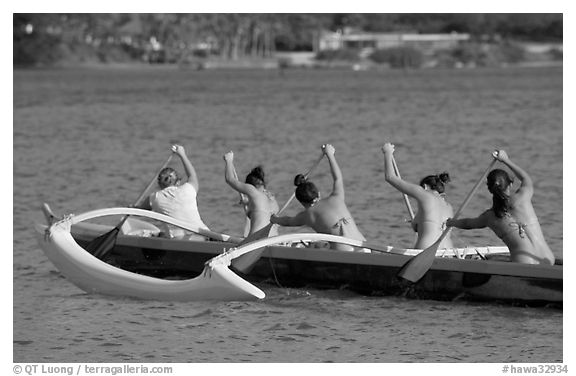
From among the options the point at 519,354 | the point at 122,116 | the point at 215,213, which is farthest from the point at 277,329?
the point at 122,116

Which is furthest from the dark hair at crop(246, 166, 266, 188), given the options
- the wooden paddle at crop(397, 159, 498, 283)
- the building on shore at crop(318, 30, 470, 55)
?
the building on shore at crop(318, 30, 470, 55)

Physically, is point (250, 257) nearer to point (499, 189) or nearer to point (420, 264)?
point (420, 264)

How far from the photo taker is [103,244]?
15070 millimetres

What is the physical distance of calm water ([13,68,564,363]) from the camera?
1190 centimetres

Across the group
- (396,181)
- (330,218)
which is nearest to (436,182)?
(396,181)

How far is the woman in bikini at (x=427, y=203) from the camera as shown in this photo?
1307 cm

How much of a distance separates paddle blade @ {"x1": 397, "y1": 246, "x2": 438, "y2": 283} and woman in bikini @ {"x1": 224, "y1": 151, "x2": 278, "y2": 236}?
1884 mm

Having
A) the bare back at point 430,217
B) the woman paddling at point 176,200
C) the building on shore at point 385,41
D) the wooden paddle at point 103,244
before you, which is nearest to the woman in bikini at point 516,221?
the bare back at point 430,217

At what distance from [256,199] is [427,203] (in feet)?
6.82

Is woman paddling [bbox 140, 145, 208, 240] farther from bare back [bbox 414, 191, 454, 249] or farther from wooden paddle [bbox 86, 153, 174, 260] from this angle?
bare back [bbox 414, 191, 454, 249]

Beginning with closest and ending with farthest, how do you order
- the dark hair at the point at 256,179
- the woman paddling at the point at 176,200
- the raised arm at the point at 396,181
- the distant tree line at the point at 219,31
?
the raised arm at the point at 396,181
the dark hair at the point at 256,179
the woman paddling at the point at 176,200
the distant tree line at the point at 219,31

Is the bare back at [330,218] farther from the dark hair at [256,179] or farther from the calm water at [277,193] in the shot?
the dark hair at [256,179]
